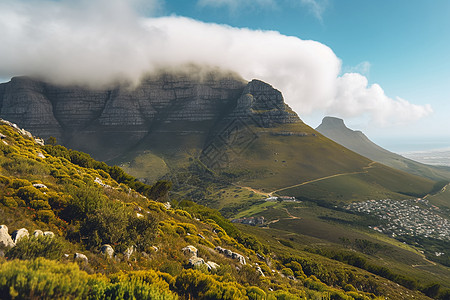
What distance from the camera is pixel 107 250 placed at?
33.2ft

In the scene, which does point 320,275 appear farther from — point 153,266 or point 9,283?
point 9,283

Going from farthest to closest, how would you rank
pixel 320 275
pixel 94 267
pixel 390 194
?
pixel 390 194 → pixel 320 275 → pixel 94 267

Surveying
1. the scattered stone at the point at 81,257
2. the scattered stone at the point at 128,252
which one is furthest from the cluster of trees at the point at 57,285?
the scattered stone at the point at 128,252

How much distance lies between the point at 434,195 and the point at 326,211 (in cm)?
12953

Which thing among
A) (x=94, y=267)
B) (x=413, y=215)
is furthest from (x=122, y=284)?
(x=413, y=215)

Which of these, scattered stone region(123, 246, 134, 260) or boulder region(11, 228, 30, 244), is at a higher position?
boulder region(11, 228, 30, 244)

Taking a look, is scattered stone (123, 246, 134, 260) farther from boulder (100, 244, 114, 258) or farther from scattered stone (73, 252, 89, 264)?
scattered stone (73, 252, 89, 264)

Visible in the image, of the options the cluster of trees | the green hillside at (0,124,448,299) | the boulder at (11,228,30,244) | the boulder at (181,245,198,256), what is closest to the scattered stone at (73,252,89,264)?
the green hillside at (0,124,448,299)

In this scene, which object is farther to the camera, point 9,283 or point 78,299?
point 78,299

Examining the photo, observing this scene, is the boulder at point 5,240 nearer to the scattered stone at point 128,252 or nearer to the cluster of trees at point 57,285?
the cluster of trees at point 57,285

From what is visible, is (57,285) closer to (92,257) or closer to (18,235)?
(92,257)

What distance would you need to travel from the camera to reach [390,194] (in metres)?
164

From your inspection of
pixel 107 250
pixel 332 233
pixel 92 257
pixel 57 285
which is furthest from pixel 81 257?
pixel 332 233

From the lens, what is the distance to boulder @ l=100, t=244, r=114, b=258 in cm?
1003
